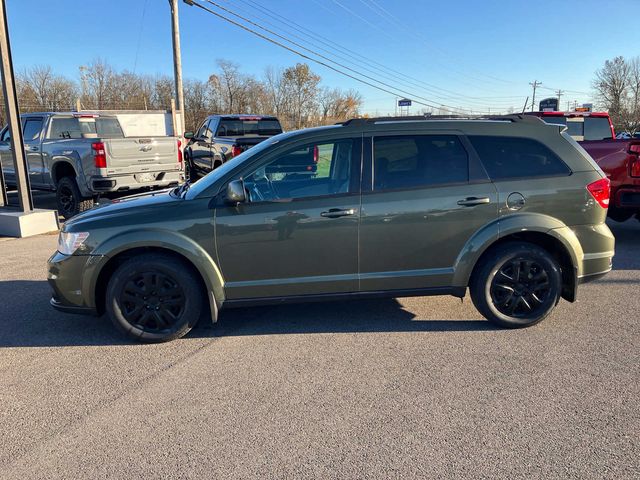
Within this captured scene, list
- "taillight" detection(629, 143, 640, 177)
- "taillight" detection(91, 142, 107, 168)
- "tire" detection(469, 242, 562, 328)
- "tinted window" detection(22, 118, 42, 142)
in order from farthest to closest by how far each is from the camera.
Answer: "tinted window" detection(22, 118, 42, 142) → "taillight" detection(91, 142, 107, 168) → "taillight" detection(629, 143, 640, 177) → "tire" detection(469, 242, 562, 328)

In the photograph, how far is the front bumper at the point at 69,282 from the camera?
390 centimetres

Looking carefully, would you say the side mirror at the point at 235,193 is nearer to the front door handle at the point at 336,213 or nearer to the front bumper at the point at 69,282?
the front door handle at the point at 336,213

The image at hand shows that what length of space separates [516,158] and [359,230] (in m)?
1.54

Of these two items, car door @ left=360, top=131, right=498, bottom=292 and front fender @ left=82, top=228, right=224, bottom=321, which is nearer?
front fender @ left=82, top=228, right=224, bottom=321

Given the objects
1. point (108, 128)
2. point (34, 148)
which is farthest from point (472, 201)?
point (108, 128)

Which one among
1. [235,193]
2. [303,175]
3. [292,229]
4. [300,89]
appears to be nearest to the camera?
[235,193]

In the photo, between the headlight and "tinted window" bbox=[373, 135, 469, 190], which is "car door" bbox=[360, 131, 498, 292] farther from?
the headlight

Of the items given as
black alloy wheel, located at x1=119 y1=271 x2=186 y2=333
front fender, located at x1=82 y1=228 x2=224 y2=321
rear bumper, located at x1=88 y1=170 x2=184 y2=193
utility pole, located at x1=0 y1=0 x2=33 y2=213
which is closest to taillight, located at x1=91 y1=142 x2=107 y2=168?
rear bumper, located at x1=88 y1=170 x2=184 y2=193

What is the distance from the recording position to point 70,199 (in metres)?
9.75

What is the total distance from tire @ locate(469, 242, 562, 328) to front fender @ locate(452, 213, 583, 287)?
123 mm

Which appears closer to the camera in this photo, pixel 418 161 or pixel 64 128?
pixel 418 161

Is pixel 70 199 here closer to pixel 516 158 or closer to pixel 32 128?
pixel 32 128


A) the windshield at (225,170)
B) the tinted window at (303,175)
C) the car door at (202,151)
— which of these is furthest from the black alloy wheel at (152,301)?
the car door at (202,151)

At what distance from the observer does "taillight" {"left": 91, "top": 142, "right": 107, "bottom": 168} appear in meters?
8.84
